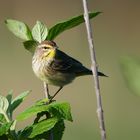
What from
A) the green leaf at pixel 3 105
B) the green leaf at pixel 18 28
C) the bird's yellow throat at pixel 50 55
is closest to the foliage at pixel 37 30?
the green leaf at pixel 18 28

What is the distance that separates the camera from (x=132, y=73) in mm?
1616

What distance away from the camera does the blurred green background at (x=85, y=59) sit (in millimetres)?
7836

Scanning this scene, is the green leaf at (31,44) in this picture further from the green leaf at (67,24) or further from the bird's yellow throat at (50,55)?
the bird's yellow throat at (50,55)

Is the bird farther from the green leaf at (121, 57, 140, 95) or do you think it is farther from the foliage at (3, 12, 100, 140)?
the green leaf at (121, 57, 140, 95)

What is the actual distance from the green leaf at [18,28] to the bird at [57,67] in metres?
1.57

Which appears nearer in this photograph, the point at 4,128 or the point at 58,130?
the point at 4,128

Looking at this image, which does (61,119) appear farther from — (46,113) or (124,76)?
(124,76)

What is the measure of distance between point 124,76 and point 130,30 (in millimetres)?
10032

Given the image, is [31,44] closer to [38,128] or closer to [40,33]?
[40,33]

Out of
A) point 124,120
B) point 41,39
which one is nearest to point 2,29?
point 124,120

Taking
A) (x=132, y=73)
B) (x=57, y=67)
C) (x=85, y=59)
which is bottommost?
(x=85, y=59)

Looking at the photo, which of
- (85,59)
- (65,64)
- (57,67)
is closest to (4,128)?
(65,64)

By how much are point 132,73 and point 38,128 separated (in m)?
0.30

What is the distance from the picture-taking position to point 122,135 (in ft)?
22.8
